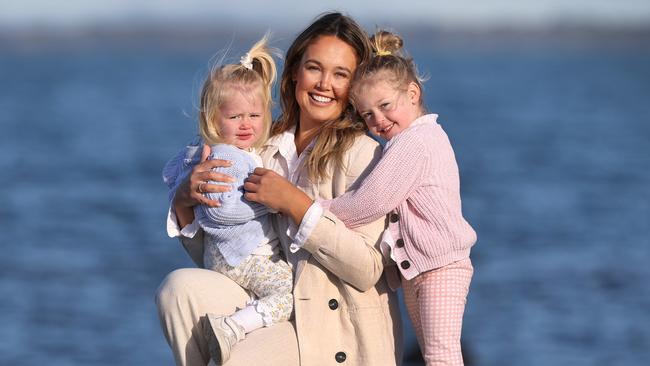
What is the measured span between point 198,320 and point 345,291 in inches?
21.7

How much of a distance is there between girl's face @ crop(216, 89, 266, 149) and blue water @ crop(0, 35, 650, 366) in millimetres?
232

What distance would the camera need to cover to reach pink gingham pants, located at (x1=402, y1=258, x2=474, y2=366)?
4.36 metres

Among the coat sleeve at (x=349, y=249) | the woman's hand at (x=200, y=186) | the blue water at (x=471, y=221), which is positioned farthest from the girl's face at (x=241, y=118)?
the coat sleeve at (x=349, y=249)

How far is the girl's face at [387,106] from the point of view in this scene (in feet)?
14.6

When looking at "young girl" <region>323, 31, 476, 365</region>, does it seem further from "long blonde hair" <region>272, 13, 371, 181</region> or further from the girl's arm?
"long blonde hair" <region>272, 13, 371, 181</region>

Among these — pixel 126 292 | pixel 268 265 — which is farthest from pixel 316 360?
pixel 126 292

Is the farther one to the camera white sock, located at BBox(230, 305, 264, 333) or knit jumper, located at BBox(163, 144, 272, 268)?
knit jumper, located at BBox(163, 144, 272, 268)

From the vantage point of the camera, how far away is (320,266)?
14.7 feet

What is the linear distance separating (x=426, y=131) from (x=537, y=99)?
4965 cm

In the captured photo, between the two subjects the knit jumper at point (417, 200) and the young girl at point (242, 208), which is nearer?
the knit jumper at point (417, 200)

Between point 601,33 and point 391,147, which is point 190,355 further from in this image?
point 601,33

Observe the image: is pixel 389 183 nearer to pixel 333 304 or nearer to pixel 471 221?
pixel 333 304

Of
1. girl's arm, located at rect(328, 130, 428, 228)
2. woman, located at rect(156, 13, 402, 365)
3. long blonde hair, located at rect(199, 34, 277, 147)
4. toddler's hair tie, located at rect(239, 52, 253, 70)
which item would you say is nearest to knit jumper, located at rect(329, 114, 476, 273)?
girl's arm, located at rect(328, 130, 428, 228)

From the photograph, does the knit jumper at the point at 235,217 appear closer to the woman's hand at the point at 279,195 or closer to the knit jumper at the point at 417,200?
the woman's hand at the point at 279,195
